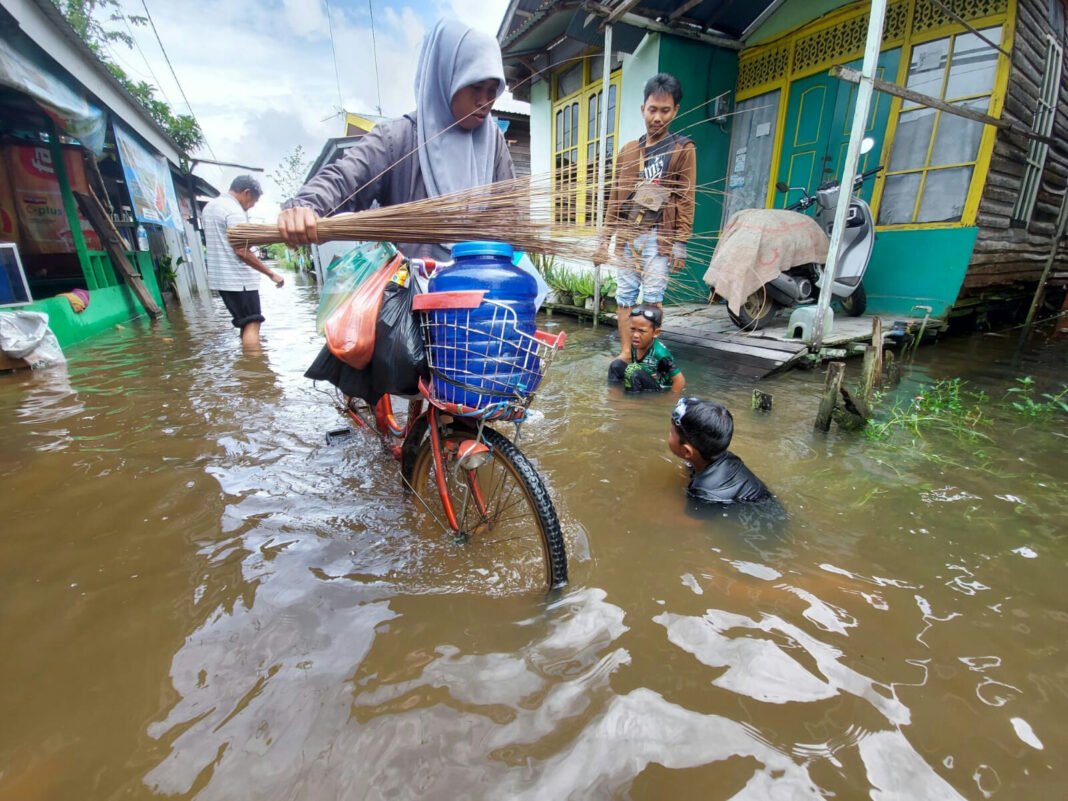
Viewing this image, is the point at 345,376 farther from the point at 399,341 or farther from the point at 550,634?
the point at 550,634

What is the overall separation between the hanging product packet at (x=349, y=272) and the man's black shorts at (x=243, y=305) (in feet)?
10.6

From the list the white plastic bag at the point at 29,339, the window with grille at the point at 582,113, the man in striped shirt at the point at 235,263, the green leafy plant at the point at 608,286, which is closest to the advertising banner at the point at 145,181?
the white plastic bag at the point at 29,339

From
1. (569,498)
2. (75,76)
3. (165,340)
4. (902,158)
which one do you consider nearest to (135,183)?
(75,76)

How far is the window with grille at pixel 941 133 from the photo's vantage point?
188 inches

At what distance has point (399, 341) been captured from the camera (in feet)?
4.99

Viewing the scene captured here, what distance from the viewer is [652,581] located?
5.30 feet

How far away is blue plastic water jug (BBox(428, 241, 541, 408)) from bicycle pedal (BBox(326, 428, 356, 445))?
1651 mm

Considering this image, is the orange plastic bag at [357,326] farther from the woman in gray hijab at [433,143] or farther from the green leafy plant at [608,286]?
the green leafy plant at [608,286]

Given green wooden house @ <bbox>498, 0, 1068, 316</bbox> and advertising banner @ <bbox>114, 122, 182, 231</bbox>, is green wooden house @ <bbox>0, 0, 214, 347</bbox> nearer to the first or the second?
advertising banner @ <bbox>114, 122, 182, 231</bbox>

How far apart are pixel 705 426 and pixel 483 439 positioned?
1.00 meters

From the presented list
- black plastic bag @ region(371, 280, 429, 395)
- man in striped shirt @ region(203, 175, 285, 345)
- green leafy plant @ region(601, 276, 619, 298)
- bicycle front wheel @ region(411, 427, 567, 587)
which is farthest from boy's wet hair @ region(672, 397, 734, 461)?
green leafy plant @ region(601, 276, 619, 298)

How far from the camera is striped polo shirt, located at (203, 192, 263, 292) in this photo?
422 centimetres

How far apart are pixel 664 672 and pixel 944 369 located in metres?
4.55

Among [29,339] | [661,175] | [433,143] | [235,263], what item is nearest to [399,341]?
[433,143]
